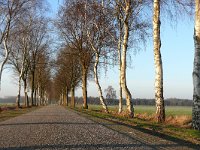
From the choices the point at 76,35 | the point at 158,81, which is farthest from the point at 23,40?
the point at 158,81

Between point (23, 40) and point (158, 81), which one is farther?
point (23, 40)

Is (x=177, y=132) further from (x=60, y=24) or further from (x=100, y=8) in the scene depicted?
(x=60, y=24)

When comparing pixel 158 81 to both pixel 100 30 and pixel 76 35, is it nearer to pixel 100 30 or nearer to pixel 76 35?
pixel 100 30

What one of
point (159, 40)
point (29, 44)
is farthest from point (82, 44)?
point (159, 40)

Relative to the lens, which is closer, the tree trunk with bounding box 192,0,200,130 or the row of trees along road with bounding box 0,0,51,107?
the tree trunk with bounding box 192,0,200,130

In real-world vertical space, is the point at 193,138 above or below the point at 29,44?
below

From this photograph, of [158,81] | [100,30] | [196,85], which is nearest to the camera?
[196,85]

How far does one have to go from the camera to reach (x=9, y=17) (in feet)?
129

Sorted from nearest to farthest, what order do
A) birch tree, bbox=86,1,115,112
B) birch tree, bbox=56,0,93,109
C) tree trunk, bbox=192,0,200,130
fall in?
tree trunk, bbox=192,0,200,130 → birch tree, bbox=86,1,115,112 → birch tree, bbox=56,0,93,109

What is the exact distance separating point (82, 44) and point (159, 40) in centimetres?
2883

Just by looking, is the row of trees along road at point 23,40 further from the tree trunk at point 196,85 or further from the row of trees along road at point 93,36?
the tree trunk at point 196,85

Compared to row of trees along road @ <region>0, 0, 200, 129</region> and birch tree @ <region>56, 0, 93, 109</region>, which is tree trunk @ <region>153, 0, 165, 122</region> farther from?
birch tree @ <region>56, 0, 93, 109</region>

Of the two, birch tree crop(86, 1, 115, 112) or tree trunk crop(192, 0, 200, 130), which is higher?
birch tree crop(86, 1, 115, 112)

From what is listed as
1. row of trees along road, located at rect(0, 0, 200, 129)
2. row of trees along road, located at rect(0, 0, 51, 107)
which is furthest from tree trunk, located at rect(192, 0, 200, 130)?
row of trees along road, located at rect(0, 0, 51, 107)
